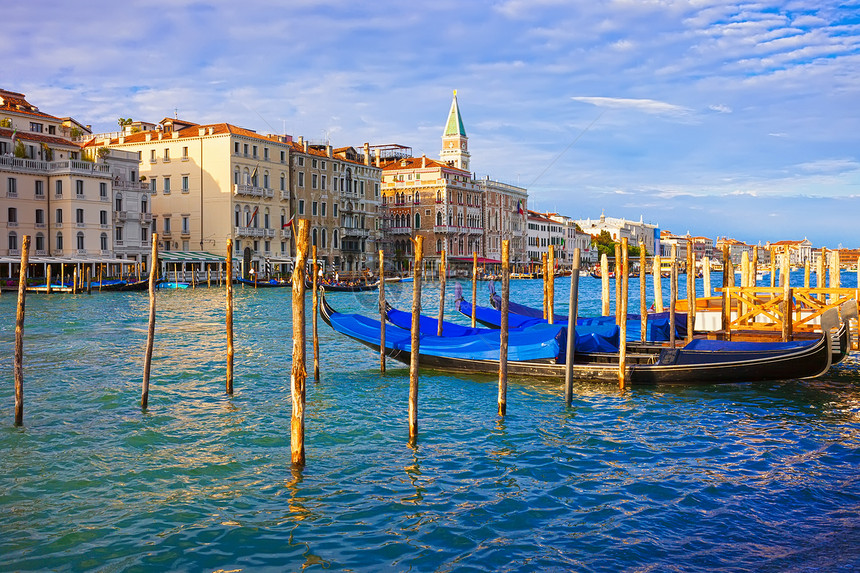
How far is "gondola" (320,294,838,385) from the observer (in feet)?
24.0

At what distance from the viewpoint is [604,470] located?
16.5 ft

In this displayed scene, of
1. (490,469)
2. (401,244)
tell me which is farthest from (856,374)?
(401,244)

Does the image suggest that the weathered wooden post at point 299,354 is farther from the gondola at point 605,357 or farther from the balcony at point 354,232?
the balcony at point 354,232

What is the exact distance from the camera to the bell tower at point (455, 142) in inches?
2032

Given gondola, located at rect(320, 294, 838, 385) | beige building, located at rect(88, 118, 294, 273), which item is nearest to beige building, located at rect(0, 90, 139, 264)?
beige building, located at rect(88, 118, 294, 273)

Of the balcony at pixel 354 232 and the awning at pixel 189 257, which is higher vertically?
the balcony at pixel 354 232

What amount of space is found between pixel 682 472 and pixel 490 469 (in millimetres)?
1185

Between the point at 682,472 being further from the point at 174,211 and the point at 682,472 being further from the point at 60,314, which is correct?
the point at 174,211

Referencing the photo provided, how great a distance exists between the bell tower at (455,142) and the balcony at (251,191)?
807 inches

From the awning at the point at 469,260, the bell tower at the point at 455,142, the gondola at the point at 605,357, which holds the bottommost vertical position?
the gondola at the point at 605,357

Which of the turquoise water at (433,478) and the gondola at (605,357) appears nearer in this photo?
the turquoise water at (433,478)

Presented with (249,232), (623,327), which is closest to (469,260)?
(249,232)

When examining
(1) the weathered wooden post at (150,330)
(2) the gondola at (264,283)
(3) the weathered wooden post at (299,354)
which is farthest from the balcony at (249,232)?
(3) the weathered wooden post at (299,354)

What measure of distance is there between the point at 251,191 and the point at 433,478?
92.6 feet
